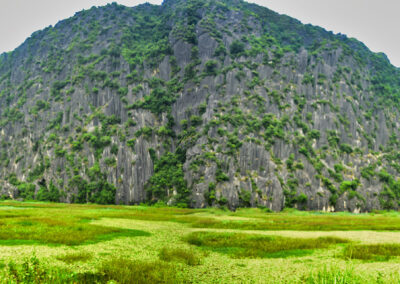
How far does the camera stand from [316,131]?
117 metres

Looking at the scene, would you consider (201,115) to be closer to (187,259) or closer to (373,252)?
(373,252)

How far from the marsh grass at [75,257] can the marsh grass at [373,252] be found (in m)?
14.4

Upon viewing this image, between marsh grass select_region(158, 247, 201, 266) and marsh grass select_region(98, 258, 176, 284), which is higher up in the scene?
marsh grass select_region(98, 258, 176, 284)

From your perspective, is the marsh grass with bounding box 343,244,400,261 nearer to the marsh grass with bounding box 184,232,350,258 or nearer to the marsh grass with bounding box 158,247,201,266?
the marsh grass with bounding box 184,232,350,258

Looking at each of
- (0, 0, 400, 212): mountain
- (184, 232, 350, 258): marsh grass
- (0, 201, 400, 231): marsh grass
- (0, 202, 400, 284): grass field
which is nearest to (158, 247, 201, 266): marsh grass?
(0, 202, 400, 284): grass field

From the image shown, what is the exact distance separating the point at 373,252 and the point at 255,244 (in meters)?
7.51

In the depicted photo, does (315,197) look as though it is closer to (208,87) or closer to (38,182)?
(208,87)

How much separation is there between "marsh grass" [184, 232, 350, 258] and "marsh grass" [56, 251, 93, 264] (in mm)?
8218

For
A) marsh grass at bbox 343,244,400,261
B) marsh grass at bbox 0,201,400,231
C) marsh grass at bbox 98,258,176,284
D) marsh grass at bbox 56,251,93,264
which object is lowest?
marsh grass at bbox 0,201,400,231

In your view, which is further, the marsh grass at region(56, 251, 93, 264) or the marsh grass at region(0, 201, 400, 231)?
the marsh grass at region(0, 201, 400, 231)

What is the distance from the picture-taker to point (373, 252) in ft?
61.8

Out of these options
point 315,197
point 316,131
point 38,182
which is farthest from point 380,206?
point 38,182

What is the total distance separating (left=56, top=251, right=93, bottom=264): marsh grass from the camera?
47.1 ft

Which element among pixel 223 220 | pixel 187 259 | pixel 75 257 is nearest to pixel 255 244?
pixel 187 259
